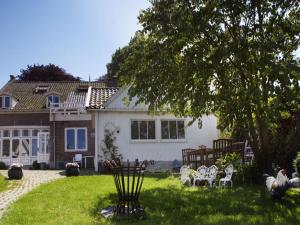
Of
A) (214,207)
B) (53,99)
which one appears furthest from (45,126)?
(214,207)

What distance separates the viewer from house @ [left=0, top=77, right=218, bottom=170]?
2916cm

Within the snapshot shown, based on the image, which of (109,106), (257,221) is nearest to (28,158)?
(109,106)

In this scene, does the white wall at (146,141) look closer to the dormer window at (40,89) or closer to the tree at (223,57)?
the tree at (223,57)

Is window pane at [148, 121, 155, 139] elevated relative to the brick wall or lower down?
lower down

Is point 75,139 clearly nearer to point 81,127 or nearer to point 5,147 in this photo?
point 81,127

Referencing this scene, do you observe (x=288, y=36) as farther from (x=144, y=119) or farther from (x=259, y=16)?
(x=144, y=119)

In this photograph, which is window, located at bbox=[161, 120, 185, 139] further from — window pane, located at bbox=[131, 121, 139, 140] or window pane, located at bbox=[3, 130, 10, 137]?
window pane, located at bbox=[3, 130, 10, 137]

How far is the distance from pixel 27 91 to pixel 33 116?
5690 millimetres

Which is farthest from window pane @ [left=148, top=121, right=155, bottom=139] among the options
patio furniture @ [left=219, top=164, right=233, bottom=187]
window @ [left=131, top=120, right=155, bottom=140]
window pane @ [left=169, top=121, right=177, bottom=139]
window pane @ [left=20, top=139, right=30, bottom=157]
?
window pane @ [left=20, top=139, right=30, bottom=157]

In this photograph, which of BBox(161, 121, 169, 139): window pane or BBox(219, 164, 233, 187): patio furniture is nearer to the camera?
BBox(219, 164, 233, 187): patio furniture

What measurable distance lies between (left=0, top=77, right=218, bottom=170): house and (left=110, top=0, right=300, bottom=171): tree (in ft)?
37.8

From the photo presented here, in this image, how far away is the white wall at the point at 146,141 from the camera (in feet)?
95.3

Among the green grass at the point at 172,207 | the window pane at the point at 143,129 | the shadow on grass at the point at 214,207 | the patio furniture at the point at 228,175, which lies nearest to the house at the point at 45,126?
the window pane at the point at 143,129

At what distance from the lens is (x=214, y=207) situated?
11430 mm
